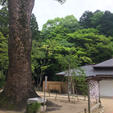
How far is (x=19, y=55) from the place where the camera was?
7.18 meters

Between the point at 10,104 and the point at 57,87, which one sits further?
the point at 57,87

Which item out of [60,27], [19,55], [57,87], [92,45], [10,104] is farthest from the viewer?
[60,27]

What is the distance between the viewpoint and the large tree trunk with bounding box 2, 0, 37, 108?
6.99 meters

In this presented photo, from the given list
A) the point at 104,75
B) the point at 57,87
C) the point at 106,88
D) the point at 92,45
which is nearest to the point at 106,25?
the point at 92,45

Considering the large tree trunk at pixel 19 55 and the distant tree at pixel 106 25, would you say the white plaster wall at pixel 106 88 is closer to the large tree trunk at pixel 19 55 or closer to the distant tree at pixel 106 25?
the distant tree at pixel 106 25

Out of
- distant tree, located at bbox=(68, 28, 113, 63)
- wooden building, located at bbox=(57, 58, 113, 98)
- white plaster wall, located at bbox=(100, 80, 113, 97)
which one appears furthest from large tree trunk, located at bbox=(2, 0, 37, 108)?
distant tree, located at bbox=(68, 28, 113, 63)

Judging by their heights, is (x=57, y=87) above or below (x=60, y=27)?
below

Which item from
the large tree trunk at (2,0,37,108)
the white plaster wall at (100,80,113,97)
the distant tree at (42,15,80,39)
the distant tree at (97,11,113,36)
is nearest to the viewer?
the large tree trunk at (2,0,37,108)

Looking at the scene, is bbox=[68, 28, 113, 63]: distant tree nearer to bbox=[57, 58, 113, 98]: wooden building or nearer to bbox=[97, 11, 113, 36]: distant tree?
bbox=[57, 58, 113, 98]: wooden building

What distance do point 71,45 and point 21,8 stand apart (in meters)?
13.1

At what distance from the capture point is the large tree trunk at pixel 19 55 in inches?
275

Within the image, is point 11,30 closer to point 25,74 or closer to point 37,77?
point 25,74

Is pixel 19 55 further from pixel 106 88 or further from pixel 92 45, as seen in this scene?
pixel 92 45

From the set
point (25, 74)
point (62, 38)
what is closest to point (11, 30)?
point (25, 74)
